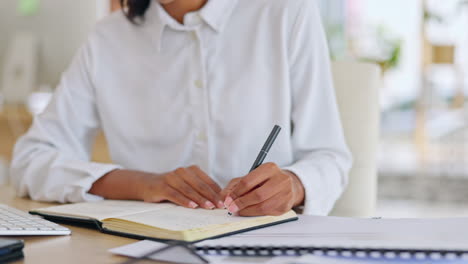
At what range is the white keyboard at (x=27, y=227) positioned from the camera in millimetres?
749

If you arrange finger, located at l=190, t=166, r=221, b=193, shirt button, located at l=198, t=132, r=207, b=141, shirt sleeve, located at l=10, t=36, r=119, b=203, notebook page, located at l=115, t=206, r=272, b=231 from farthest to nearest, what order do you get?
shirt button, located at l=198, t=132, r=207, b=141 → shirt sleeve, located at l=10, t=36, r=119, b=203 → finger, located at l=190, t=166, r=221, b=193 → notebook page, located at l=115, t=206, r=272, b=231

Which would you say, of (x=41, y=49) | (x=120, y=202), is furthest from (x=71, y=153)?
(x=41, y=49)

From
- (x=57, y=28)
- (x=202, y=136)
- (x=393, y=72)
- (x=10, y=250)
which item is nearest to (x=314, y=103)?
(x=202, y=136)

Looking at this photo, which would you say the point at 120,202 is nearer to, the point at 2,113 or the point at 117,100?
the point at 117,100

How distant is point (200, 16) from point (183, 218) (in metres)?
0.57

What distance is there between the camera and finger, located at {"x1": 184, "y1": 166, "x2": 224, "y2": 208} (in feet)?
2.95

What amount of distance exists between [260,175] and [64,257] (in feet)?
0.93

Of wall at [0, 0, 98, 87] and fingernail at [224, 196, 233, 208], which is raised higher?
wall at [0, 0, 98, 87]

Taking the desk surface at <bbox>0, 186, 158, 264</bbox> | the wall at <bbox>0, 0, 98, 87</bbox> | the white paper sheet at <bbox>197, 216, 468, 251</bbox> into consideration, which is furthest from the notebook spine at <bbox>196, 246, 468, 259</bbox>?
the wall at <bbox>0, 0, 98, 87</bbox>

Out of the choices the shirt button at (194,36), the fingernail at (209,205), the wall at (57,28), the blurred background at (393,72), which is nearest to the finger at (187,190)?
the fingernail at (209,205)

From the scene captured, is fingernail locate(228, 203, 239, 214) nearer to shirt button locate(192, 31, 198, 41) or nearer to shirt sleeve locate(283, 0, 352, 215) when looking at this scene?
shirt sleeve locate(283, 0, 352, 215)

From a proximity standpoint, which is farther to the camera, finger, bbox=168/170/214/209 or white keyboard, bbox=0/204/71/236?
finger, bbox=168/170/214/209

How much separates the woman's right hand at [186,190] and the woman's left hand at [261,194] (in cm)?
5

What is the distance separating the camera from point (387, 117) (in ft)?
24.1
